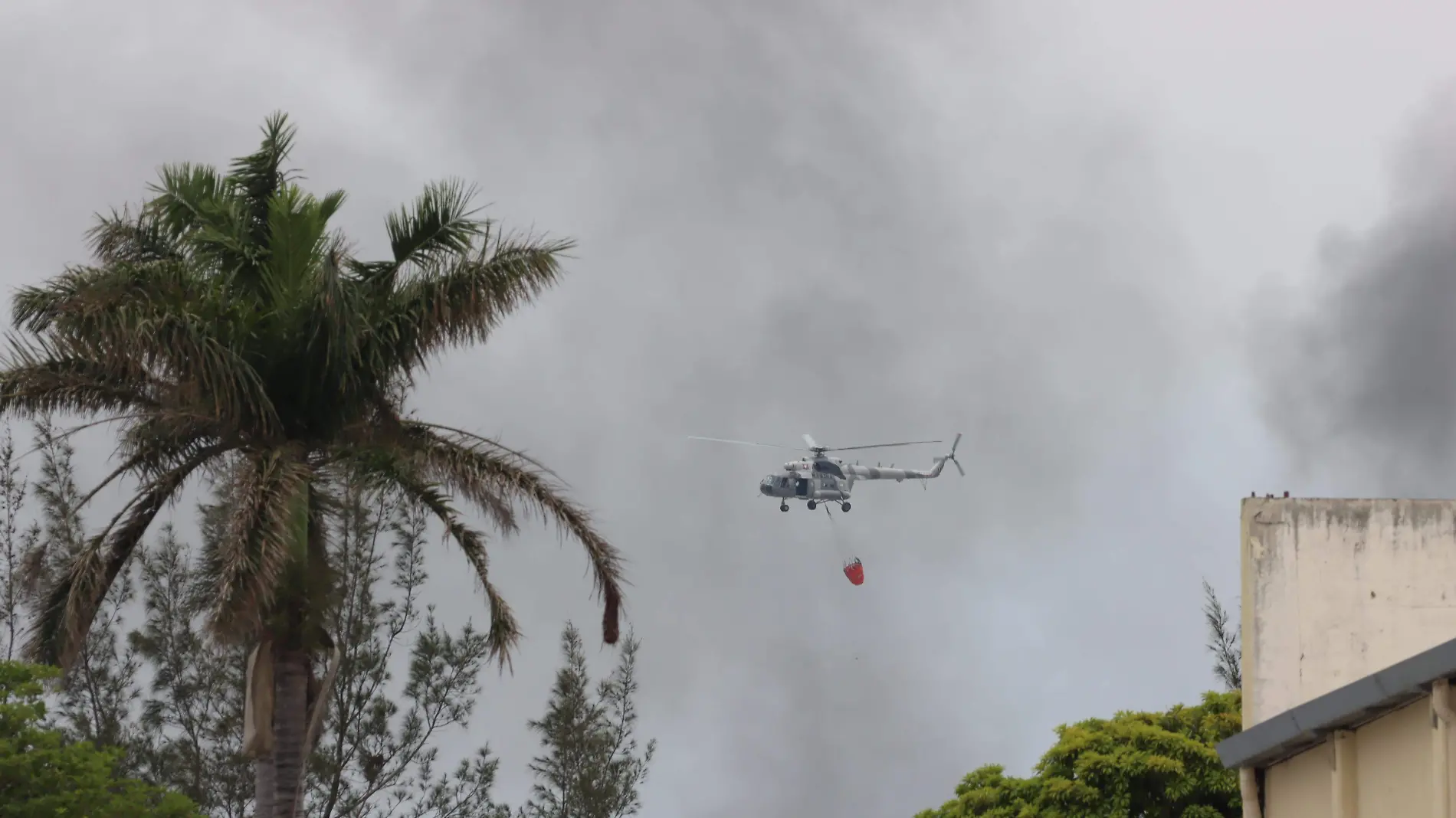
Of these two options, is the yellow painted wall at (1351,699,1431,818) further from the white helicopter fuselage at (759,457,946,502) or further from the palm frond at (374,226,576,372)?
the white helicopter fuselage at (759,457,946,502)

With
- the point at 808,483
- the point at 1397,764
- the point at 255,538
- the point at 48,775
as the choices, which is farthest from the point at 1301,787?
the point at 808,483

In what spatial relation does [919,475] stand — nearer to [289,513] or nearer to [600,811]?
[600,811]

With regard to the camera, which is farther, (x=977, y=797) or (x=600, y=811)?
(x=600, y=811)

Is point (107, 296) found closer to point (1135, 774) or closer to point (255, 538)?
point (255, 538)

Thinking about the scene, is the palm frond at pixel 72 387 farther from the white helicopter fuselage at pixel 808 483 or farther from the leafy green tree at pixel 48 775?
the white helicopter fuselage at pixel 808 483

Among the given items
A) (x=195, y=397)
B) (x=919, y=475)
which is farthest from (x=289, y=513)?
(x=919, y=475)

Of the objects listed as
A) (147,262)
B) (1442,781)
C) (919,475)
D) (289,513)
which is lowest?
(1442,781)

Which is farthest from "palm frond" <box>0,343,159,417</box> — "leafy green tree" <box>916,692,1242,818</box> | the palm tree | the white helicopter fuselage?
the white helicopter fuselage
